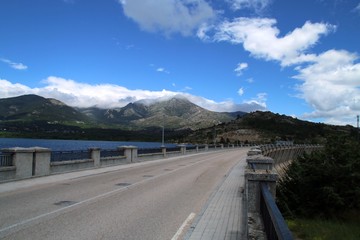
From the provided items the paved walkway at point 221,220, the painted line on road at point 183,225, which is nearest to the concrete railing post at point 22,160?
the paved walkway at point 221,220

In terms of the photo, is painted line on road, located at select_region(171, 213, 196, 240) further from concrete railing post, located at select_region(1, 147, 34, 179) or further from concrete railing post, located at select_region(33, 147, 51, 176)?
concrete railing post, located at select_region(33, 147, 51, 176)

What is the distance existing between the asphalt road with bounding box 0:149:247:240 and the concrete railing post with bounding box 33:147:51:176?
5.52 feet

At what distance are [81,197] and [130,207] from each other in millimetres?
2455

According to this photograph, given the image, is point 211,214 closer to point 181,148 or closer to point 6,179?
point 6,179

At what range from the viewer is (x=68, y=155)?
22.9 metres

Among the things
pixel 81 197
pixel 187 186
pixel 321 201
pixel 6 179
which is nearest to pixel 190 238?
pixel 81 197

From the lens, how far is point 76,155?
78.1ft

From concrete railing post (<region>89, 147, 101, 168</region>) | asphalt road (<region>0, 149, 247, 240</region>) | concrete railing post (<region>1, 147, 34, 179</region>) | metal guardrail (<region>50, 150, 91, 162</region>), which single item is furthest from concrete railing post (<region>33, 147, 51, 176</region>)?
concrete railing post (<region>89, 147, 101, 168</region>)

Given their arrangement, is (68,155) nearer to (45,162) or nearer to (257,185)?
(45,162)

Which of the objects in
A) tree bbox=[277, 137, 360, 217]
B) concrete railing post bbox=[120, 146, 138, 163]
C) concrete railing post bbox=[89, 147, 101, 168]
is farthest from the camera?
concrete railing post bbox=[120, 146, 138, 163]

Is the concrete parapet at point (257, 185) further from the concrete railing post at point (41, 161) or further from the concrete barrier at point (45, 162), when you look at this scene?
the concrete railing post at point (41, 161)

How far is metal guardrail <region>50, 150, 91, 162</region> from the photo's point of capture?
21436 mm

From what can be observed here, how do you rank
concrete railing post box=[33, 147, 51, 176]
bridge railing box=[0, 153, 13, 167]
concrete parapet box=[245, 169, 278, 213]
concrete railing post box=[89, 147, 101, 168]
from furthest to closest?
concrete railing post box=[89, 147, 101, 168]
concrete railing post box=[33, 147, 51, 176]
bridge railing box=[0, 153, 13, 167]
concrete parapet box=[245, 169, 278, 213]

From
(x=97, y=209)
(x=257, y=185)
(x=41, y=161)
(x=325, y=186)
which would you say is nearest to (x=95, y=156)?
(x=41, y=161)
